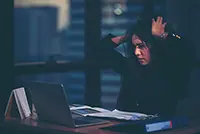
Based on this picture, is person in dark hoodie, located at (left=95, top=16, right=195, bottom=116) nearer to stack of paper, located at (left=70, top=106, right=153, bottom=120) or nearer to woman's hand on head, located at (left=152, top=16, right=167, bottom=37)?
woman's hand on head, located at (left=152, top=16, right=167, bottom=37)

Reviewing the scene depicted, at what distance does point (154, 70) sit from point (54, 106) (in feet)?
3.93

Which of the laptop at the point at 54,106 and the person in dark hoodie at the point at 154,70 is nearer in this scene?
the laptop at the point at 54,106

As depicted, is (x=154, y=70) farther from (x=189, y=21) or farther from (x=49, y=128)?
(x=189, y=21)

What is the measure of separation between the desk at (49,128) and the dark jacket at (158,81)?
737mm

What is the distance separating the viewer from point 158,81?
324cm

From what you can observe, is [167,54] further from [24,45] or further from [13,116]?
[13,116]

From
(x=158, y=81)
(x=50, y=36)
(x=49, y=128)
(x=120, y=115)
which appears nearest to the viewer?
(x=49, y=128)

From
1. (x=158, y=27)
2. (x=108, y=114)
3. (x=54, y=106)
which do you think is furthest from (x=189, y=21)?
(x=54, y=106)

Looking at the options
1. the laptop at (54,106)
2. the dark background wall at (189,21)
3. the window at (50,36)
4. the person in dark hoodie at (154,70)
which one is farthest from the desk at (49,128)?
the dark background wall at (189,21)

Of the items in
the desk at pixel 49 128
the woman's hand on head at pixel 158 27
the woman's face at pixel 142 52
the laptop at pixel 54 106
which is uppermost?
the woman's hand on head at pixel 158 27

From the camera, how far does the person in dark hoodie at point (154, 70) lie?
3221mm

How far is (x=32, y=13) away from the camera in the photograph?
11.7ft

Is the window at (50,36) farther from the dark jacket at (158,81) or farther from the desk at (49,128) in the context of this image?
A: the desk at (49,128)

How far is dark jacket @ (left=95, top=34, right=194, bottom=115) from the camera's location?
3.21m
